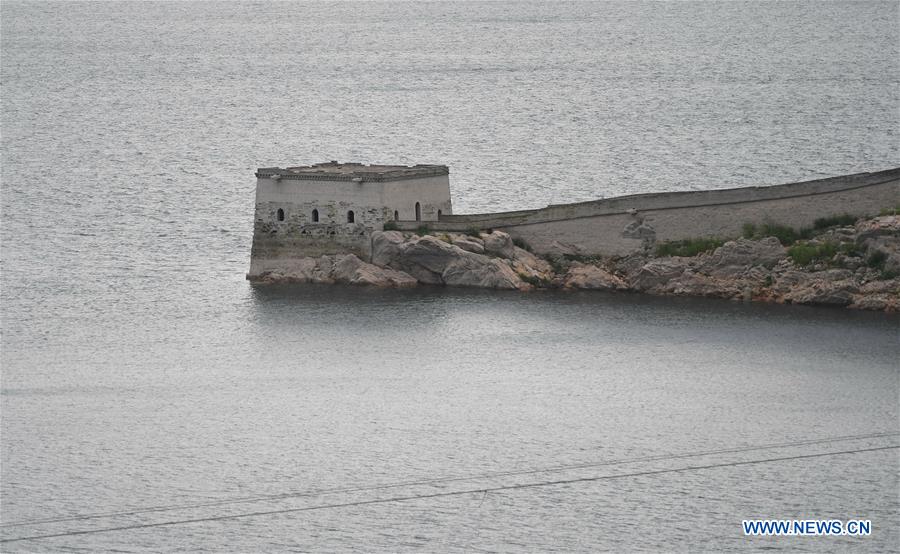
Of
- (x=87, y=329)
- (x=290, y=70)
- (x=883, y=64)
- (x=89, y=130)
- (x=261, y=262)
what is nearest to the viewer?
(x=87, y=329)

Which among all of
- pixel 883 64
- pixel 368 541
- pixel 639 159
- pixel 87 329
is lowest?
pixel 368 541

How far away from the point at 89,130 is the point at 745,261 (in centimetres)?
6244

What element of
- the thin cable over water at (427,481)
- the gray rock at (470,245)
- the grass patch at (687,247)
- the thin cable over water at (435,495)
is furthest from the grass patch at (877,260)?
the thin cable over water at (435,495)

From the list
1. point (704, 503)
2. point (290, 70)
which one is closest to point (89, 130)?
point (290, 70)

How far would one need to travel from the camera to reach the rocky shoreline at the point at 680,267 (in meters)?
56.2

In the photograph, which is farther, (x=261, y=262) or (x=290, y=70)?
(x=290, y=70)

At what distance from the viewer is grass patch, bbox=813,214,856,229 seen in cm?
5787

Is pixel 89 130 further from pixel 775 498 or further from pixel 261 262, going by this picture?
pixel 775 498

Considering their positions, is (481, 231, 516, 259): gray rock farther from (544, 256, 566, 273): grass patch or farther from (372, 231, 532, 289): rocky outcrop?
(544, 256, 566, 273): grass patch

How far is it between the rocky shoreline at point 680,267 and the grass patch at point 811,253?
3 cm

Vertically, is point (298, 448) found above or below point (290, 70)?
below

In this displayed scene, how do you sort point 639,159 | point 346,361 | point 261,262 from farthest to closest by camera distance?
1. point 639,159
2. point 261,262
3. point 346,361

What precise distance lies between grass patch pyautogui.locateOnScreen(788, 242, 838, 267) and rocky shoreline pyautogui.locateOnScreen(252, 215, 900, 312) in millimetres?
28

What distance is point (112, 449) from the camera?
45375 mm
